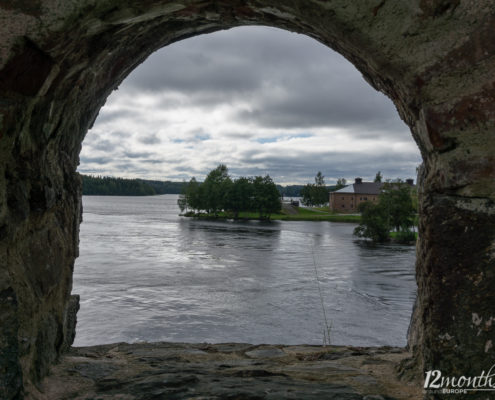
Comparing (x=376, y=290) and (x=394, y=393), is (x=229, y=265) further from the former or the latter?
(x=394, y=393)

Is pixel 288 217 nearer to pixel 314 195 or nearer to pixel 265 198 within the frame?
pixel 265 198

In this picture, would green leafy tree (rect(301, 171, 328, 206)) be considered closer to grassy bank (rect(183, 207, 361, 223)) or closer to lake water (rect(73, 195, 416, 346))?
grassy bank (rect(183, 207, 361, 223))

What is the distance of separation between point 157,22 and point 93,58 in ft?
1.49

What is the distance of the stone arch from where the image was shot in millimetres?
1857

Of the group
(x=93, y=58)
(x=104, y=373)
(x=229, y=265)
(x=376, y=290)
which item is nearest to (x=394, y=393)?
(x=104, y=373)

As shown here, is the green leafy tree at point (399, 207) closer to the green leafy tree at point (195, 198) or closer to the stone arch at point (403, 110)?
the green leafy tree at point (195, 198)

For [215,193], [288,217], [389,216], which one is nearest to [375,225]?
[389,216]

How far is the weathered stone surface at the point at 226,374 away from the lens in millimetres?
2355

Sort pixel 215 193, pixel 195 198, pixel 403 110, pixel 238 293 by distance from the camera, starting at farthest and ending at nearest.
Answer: pixel 195 198
pixel 215 193
pixel 238 293
pixel 403 110

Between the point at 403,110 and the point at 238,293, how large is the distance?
1651 centimetres

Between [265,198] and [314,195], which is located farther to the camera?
[314,195]

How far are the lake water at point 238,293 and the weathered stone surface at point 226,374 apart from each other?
5139 mm

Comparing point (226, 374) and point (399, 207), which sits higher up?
point (399, 207)

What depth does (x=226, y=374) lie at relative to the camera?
277 cm
